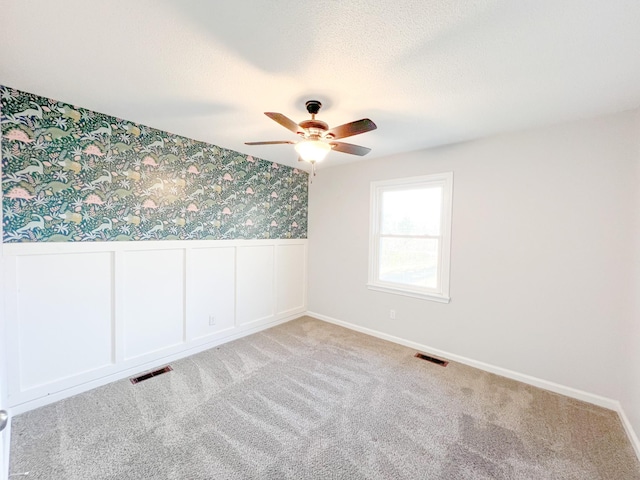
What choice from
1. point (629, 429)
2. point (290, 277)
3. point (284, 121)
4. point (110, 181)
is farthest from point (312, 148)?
point (629, 429)

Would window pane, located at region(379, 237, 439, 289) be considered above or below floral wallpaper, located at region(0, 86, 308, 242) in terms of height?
below

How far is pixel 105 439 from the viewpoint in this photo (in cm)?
189

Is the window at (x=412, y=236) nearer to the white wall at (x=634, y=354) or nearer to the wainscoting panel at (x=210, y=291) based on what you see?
the white wall at (x=634, y=354)

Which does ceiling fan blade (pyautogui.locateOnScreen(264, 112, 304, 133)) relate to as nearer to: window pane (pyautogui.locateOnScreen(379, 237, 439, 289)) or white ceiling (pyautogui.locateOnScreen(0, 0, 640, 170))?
white ceiling (pyautogui.locateOnScreen(0, 0, 640, 170))

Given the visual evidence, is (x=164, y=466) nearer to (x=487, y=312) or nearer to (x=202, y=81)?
(x=202, y=81)

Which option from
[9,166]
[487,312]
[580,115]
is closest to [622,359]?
[487,312]

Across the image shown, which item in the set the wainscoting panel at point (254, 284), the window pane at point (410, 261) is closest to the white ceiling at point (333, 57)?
the window pane at point (410, 261)

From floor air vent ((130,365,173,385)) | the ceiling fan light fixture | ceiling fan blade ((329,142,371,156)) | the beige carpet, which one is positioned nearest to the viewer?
the beige carpet

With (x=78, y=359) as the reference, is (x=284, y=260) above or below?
above

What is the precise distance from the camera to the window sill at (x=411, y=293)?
10.7 feet

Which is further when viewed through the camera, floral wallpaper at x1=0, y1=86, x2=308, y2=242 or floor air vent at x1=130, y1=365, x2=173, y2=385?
floor air vent at x1=130, y1=365, x2=173, y2=385

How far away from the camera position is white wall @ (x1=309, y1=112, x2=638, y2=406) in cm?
232

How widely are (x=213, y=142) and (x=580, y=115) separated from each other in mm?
3618

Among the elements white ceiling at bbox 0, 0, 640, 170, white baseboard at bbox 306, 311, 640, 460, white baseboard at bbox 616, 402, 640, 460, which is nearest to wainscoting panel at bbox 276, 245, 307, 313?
white baseboard at bbox 306, 311, 640, 460
